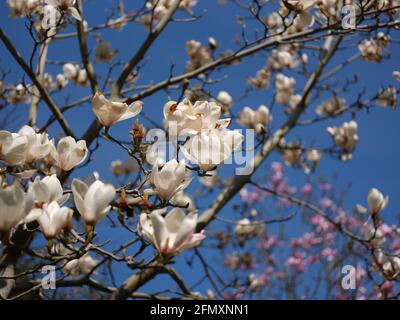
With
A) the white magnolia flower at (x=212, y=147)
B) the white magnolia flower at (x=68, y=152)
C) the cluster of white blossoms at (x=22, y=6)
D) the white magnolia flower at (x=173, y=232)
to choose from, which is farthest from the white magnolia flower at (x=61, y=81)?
Result: the white magnolia flower at (x=173, y=232)

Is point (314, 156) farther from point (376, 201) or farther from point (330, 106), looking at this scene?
point (376, 201)

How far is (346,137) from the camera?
148 inches

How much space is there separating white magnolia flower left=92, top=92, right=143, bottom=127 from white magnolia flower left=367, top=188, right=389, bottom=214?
1229mm

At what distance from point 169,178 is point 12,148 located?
0.46m

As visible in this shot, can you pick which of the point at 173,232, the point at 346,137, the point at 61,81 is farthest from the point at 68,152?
the point at 346,137

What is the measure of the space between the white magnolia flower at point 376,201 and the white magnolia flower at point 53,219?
57.0 inches

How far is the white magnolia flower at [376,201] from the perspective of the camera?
6.57 feet

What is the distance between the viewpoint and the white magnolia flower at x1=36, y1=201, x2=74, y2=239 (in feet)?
3.51

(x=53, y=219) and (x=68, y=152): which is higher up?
(x=68, y=152)

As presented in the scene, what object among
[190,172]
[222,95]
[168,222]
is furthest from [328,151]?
[168,222]

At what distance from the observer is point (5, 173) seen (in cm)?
125

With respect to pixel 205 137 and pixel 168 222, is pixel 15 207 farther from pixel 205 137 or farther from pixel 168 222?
pixel 205 137

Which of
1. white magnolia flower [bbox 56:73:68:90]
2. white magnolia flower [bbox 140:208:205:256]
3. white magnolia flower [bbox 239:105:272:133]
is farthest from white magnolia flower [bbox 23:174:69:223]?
white magnolia flower [bbox 239:105:272:133]

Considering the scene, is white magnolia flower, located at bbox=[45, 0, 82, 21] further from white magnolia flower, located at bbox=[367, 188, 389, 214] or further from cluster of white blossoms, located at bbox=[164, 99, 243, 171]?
white magnolia flower, located at bbox=[367, 188, 389, 214]
